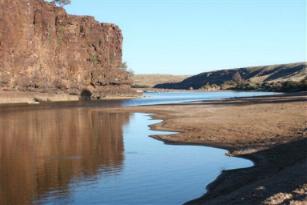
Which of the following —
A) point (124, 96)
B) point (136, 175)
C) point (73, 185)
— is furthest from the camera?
point (124, 96)

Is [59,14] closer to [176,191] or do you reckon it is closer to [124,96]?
[124,96]

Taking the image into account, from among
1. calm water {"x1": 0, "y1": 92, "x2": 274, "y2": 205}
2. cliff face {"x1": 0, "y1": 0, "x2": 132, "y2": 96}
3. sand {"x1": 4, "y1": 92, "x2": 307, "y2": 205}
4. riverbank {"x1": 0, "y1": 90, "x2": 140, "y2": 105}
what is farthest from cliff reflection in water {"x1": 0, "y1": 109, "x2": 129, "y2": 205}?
cliff face {"x1": 0, "y1": 0, "x2": 132, "y2": 96}

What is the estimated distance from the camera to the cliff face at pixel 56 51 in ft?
309

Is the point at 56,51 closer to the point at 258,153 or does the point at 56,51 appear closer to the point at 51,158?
the point at 51,158

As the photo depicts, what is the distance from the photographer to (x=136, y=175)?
58.6 feet

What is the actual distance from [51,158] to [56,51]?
92814mm

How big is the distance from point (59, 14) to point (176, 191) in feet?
343

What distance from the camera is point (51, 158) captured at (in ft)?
72.7

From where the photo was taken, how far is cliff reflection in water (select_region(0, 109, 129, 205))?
16.2 m

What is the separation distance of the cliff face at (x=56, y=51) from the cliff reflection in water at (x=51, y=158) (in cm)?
5971

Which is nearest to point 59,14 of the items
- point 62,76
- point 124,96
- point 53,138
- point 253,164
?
point 62,76

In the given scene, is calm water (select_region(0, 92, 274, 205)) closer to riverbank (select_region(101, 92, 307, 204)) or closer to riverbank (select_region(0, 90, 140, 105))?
riverbank (select_region(101, 92, 307, 204))

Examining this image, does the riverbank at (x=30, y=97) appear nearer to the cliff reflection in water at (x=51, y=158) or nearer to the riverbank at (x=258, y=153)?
the cliff reflection in water at (x=51, y=158)

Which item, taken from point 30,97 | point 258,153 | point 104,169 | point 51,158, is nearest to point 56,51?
point 30,97
